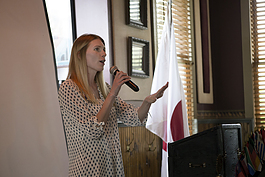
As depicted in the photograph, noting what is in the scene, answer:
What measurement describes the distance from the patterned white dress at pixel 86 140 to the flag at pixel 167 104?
123 centimetres

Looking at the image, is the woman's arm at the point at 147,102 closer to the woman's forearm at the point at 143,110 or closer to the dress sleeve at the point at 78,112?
the woman's forearm at the point at 143,110

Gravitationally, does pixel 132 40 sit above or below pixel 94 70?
above

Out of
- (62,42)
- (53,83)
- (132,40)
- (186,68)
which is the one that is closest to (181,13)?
(186,68)

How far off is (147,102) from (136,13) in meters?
1.42

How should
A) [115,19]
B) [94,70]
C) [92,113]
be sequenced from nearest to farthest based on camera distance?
1. [92,113]
2. [94,70]
3. [115,19]

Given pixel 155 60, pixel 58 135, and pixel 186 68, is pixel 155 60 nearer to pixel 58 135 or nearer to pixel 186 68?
pixel 186 68

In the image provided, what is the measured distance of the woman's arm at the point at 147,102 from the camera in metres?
1.69

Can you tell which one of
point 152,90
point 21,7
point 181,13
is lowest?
point 152,90

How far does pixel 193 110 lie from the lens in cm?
385

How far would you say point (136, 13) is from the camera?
2883mm

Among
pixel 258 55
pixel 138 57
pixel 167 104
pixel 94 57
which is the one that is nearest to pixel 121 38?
pixel 138 57

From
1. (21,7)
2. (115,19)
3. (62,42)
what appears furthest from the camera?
(115,19)

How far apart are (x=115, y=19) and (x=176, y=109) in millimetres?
993

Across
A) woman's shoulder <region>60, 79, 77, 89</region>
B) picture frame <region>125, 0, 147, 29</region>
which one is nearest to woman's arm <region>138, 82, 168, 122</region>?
woman's shoulder <region>60, 79, 77, 89</region>
